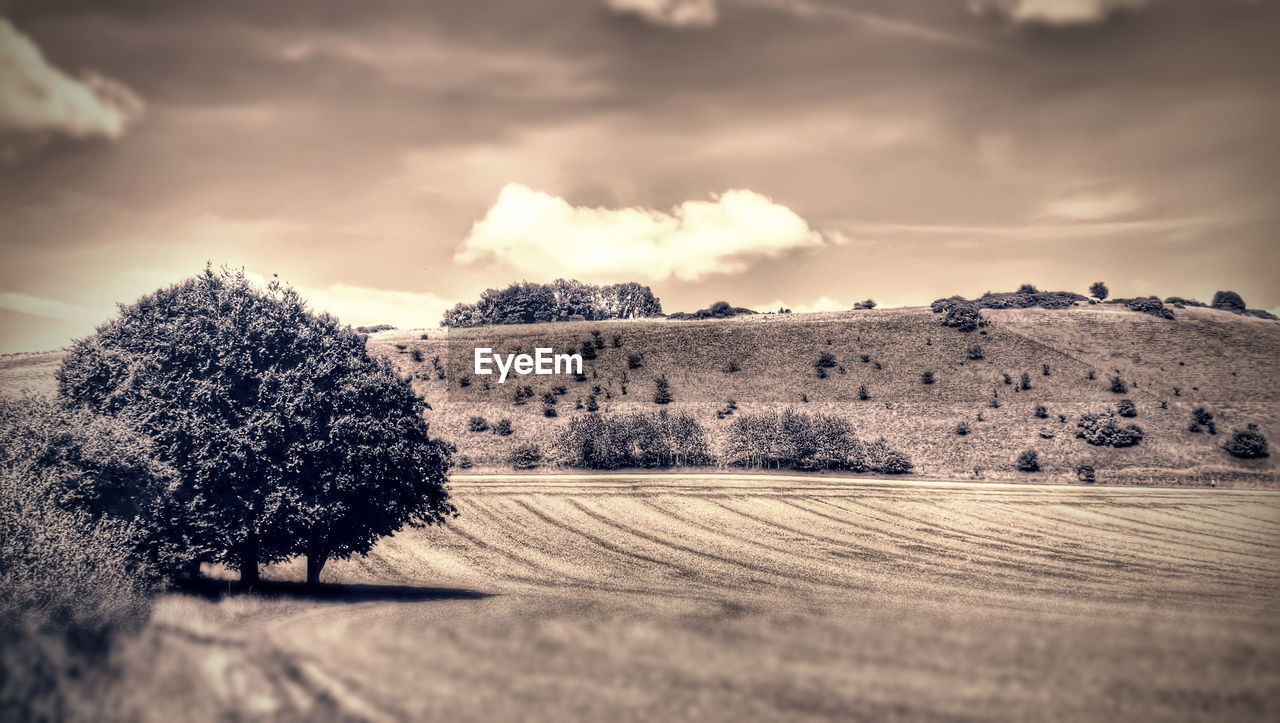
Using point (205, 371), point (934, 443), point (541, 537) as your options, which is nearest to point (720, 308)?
point (934, 443)

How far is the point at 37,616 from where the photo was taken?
74.1 feet

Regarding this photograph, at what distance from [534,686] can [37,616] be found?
16.1m

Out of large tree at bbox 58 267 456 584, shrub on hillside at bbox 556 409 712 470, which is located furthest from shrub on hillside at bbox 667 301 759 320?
large tree at bbox 58 267 456 584

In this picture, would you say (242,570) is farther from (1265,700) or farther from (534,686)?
(1265,700)

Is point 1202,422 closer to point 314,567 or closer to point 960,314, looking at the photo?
point 960,314

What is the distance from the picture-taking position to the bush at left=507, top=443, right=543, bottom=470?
85000 mm

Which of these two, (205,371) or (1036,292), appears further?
(1036,292)

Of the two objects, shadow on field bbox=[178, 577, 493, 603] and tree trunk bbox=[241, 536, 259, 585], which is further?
tree trunk bbox=[241, 536, 259, 585]

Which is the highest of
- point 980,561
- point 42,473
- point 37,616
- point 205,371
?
point 205,371

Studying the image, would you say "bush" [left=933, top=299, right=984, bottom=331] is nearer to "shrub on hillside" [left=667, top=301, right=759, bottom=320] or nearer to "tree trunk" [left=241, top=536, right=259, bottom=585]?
"shrub on hillside" [left=667, top=301, right=759, bottom=320]

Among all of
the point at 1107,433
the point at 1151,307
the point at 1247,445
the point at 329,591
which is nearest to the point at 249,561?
the point at 329,591

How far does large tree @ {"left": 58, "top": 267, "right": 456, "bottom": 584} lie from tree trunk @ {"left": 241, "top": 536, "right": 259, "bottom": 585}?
0.19 ft

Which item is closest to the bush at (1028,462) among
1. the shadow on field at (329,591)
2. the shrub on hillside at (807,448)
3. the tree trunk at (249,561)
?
the shrub on hillside at (807,448)

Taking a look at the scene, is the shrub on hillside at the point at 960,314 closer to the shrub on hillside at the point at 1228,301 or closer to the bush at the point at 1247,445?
the bush at the point at 1247,445
